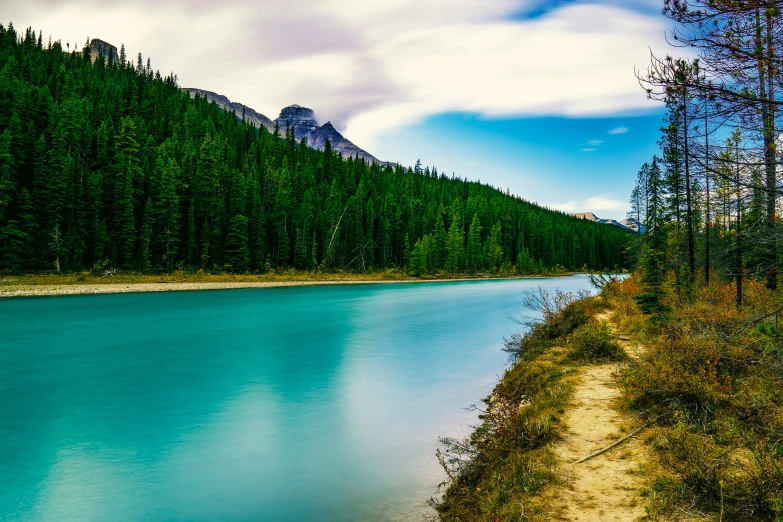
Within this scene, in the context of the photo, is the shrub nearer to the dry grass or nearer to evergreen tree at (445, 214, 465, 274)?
the dry grass

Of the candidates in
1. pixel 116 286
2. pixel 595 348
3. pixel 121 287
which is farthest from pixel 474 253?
pixel 595 348

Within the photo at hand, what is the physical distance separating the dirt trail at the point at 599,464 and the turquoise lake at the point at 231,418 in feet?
7.06

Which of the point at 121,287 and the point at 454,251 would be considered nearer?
the point at 121,287

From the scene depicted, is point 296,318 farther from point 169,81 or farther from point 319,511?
point 169,81

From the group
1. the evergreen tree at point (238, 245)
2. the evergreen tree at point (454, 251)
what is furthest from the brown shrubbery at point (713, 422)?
the evergreen tree at point (454, 251)

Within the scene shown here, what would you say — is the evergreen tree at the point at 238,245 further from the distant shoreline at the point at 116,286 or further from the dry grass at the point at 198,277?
the distant shoreline at the point at 116,286

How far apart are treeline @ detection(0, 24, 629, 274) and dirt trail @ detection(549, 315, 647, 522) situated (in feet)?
199

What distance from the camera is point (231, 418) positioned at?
11.2 meters

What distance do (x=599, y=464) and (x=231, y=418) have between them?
8523 mm

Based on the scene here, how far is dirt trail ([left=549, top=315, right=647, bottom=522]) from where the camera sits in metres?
5.09

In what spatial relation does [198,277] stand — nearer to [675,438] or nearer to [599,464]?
[599,464]

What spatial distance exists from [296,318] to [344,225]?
63.0m

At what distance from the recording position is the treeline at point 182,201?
192ft

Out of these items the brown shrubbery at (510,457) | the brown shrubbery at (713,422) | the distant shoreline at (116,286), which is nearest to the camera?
the brown shrubbery at (713,422)
